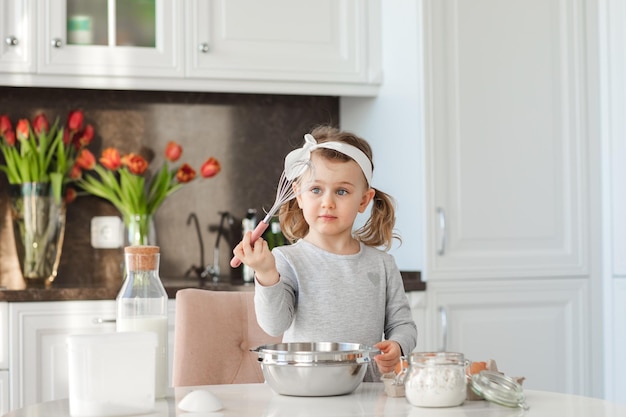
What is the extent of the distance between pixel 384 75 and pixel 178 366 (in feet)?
5.26

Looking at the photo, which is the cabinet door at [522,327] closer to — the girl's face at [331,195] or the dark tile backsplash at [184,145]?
the dark tile backsplash at [184,145]

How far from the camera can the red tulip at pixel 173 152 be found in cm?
318

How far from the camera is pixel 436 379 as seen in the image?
4.37ft

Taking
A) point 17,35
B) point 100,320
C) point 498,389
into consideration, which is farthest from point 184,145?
point 498,389

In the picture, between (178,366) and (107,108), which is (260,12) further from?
(178,366)

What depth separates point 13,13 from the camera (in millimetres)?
2906

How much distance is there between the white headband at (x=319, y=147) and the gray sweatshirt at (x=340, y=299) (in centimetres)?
15

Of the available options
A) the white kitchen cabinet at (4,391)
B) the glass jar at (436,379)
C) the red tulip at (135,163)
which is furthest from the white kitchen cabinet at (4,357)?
the glass jar at (436,379)

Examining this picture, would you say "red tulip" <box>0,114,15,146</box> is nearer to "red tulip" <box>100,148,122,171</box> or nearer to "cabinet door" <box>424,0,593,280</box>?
"red tulip" <box>100,148,122,171</box>

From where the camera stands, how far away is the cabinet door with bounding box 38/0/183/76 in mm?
2930

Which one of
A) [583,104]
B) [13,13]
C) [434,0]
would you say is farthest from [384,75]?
[13,13]

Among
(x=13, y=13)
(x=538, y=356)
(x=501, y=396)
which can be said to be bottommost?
(x=538, y=356)

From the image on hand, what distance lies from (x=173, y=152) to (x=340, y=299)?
1.47m

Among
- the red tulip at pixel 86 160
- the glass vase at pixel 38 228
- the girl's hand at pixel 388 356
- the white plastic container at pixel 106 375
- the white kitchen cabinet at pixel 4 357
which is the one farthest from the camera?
the red tulip at pixel 86 160
